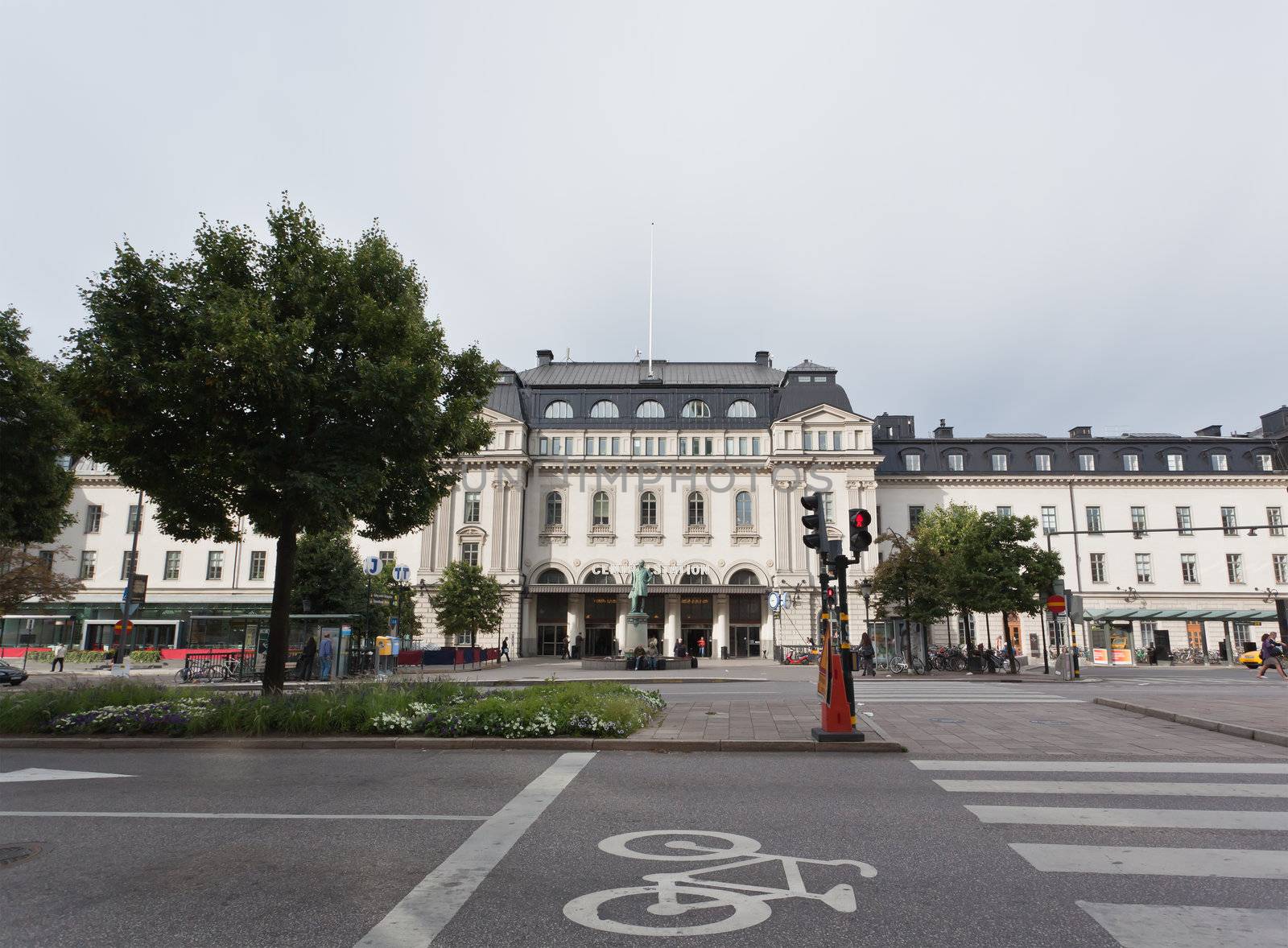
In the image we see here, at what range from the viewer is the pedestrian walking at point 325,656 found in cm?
2786

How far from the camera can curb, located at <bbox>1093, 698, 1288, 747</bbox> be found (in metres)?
11.6

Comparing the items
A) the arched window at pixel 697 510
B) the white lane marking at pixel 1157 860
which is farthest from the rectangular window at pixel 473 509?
the white lane marking at pixel 1157 860

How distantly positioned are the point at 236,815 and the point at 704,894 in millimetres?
4715

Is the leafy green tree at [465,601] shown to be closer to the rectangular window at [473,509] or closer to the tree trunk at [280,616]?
the rectangular window at [473,509]

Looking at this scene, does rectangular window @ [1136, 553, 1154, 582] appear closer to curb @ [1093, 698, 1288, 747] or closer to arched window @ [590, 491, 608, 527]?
arched window @ [590, 491, 608, 527]

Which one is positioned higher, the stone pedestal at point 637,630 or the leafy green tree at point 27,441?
the leafy green tree at point 27,441

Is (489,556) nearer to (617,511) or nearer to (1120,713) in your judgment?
(617,511)

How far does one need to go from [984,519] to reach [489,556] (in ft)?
105

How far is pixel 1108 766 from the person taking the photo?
9.57 metres

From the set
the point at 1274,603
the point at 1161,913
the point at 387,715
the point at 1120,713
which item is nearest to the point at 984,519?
the point at 1120,713

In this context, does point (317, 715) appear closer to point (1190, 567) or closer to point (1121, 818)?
point (1121, 818)

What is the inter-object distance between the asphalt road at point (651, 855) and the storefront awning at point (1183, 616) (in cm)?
4585

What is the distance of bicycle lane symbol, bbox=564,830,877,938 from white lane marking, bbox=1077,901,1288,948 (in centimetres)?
141

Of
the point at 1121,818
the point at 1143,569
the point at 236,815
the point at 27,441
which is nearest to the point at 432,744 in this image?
the point at 236,815
